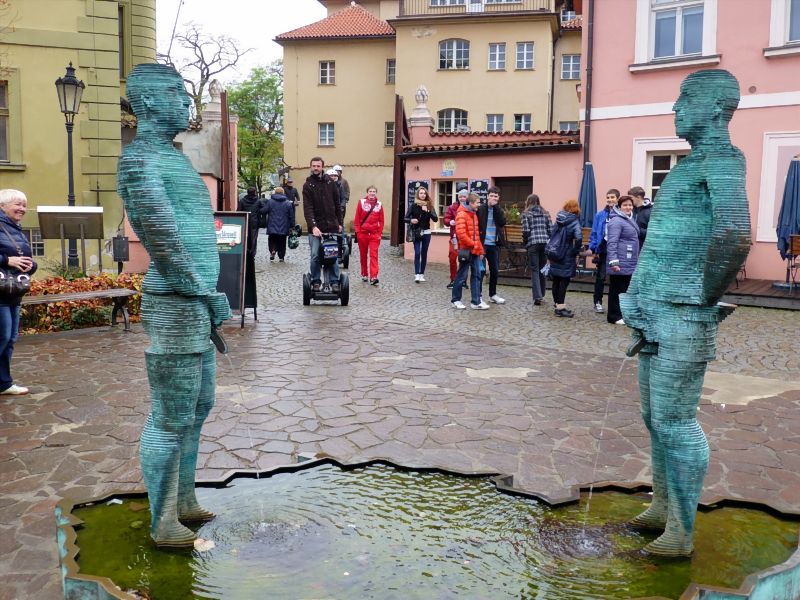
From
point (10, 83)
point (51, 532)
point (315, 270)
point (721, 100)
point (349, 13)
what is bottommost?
point (51, 532)

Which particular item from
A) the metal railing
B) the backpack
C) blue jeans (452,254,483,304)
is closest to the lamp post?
blue jeans (452,254,483,304)

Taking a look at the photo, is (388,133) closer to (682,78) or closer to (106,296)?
(682,78)

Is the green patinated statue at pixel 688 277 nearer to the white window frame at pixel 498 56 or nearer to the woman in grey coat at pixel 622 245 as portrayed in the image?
the woman in grey coat at pixel 622 245

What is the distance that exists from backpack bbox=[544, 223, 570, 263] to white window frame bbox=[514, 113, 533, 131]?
25335mm

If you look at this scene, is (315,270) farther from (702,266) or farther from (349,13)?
(349,13)

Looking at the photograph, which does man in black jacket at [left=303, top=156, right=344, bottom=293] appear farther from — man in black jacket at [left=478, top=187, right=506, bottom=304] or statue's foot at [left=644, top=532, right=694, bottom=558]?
statue's foot at [left=644, top=532, right=694, bottom=558]

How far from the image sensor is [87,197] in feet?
59.6

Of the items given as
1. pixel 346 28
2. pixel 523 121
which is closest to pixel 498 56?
pixel 523 121

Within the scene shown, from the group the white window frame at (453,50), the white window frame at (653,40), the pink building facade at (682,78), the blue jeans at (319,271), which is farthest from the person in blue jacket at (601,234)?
→ the white window frame at (453,50)

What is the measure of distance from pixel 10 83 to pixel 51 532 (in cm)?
1633

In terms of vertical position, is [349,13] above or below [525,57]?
above

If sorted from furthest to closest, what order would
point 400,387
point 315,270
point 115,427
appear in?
point 315,270
point 400,387
point 115,427

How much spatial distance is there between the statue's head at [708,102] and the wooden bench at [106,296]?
7.56m

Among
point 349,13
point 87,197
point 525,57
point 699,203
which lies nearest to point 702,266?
point 699,203
